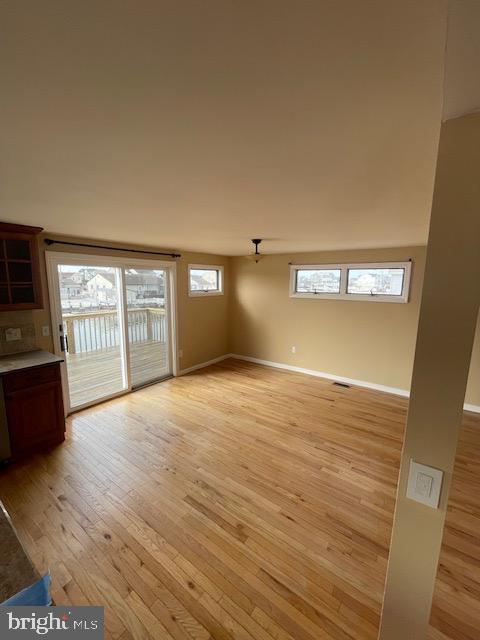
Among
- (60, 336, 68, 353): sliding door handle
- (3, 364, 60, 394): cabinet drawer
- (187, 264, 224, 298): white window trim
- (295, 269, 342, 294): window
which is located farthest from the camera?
(187, 264, 224, 298): white window trim

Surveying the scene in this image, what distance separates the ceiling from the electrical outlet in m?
1.62

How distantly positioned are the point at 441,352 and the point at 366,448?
2.45 metres

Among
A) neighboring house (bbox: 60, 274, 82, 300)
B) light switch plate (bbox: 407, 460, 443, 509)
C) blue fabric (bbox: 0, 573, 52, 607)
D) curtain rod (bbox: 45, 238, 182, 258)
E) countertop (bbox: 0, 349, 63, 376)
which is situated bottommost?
countertop (bbox: 0, 349, 63, 376)

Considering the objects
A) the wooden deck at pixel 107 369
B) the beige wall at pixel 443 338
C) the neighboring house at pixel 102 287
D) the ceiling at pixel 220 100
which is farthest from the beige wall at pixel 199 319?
the beige wall at pixel 443 338

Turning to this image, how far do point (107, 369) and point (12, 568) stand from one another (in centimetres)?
443

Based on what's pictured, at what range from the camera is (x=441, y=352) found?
86 centimetres

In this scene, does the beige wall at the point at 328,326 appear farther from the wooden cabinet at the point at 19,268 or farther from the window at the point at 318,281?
the wooden cabinet at the point at 19,268

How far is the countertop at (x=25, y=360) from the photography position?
2455mm

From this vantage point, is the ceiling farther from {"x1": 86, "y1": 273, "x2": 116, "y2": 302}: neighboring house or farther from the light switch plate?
{"x1": 86, "y1": 273, "x2": 116, "y2": 302}: neighboring house

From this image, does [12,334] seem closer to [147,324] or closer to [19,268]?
[19,268]

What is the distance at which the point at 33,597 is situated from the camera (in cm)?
64

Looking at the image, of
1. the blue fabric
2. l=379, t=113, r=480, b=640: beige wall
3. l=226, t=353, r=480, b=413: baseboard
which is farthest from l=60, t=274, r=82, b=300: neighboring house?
l=379, t=113, r=480, b=640: beige wall

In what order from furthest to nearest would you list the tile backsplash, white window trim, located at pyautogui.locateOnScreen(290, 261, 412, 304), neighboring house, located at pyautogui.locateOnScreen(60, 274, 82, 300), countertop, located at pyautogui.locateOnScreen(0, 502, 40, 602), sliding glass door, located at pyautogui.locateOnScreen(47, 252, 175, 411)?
white window trim, located at pyautogui.locateOnScreen(290, 261, 412, 304)
neighboring house, located at pyautogui.locateOnScreen(60, 274, 82, 300)
sliding glass door, located at pyautogui.locateOnScreen(47, 252, 175, 411)
the tile backsplash
countertop, located at pyautogui.locateOnScreen(0, 502, 40, 602)

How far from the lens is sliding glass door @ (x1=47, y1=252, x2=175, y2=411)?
134 inches
